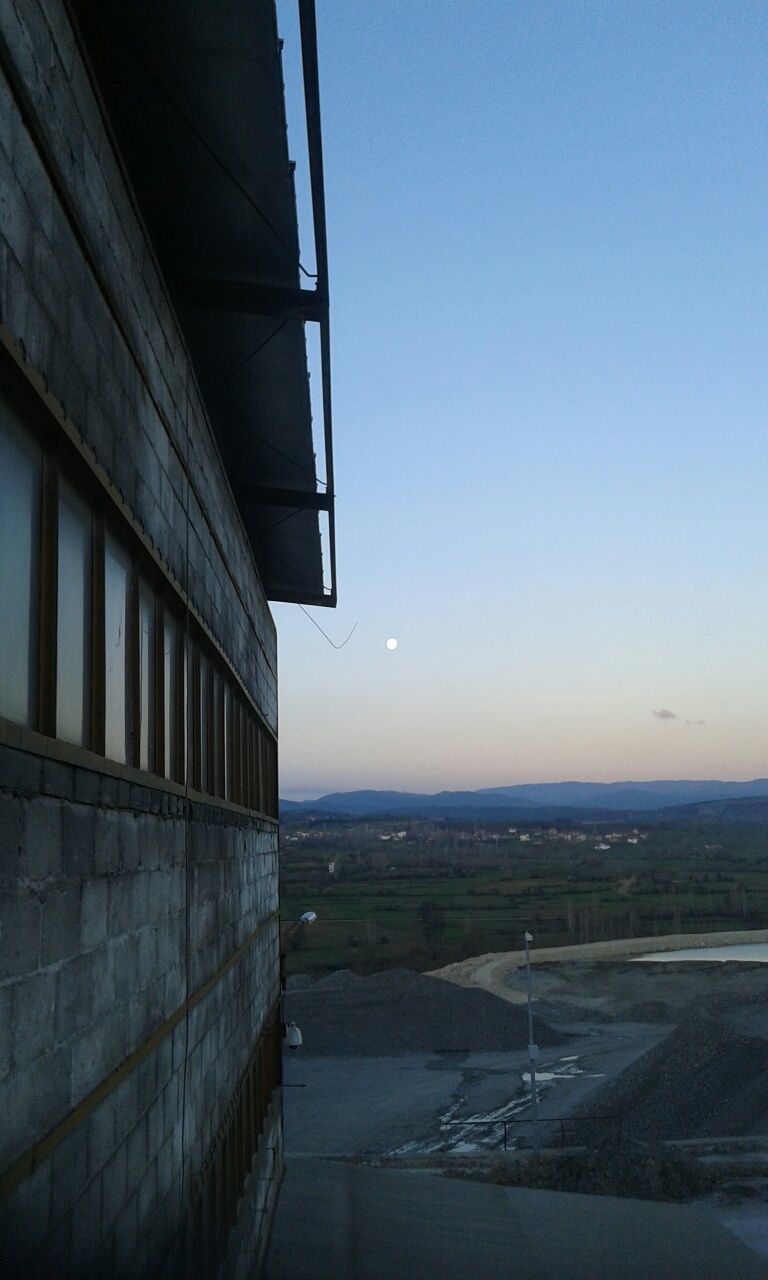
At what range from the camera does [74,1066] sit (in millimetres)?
5023

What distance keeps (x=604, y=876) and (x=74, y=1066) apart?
194771mm

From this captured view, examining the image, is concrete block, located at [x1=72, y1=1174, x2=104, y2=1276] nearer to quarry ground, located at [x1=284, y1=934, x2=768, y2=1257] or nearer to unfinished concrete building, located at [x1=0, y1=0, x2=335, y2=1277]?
unfinished concrete building, located at [x1=0, y1=0, x2=335, y2=1277]

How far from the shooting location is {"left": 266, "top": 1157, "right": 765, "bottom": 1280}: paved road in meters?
14.0

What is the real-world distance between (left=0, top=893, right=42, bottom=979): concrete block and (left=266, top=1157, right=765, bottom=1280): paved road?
10.3 metres

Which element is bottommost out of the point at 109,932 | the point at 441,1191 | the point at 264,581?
the point at 441,1191

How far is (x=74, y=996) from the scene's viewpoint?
16.5 feet

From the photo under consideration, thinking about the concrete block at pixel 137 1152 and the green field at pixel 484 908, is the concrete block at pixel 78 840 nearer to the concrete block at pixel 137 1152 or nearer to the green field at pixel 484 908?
the concrete block at pixel 137 1152

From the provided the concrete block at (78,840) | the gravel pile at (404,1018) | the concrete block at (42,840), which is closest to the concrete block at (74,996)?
the concrete block at (78,840)

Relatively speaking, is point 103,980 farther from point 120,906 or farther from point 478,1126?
point 478,1126

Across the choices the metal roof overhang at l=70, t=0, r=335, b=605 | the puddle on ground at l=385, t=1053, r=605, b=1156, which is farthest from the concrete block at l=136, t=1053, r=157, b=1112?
the puddle on ground at l=385, t=1053, r=605, b=1156

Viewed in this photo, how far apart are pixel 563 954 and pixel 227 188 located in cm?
10758

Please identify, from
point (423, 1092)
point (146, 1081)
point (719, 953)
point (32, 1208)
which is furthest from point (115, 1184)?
point (719, 953)

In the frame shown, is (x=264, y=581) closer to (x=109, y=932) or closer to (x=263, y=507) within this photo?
(x=263, y=507)

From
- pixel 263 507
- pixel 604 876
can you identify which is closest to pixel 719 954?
pixel 604 876
